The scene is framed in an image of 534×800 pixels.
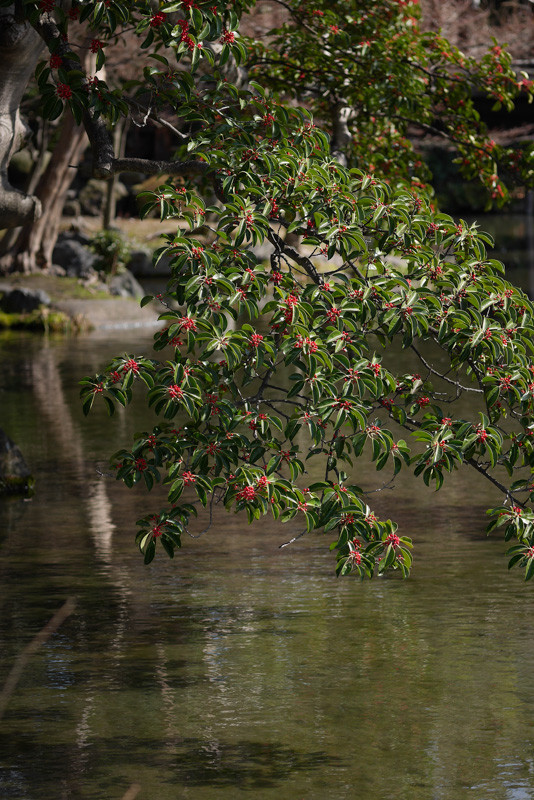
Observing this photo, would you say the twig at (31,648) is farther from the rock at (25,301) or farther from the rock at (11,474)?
the rock at (25,301)

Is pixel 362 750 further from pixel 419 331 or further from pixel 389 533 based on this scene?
pixel 419 331

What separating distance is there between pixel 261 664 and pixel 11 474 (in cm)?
589


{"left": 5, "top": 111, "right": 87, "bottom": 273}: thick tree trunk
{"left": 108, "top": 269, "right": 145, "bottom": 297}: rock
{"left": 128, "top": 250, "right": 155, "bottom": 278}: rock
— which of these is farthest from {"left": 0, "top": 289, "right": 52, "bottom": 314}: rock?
{"left": 128, "top": 250, "right": 155, "bottom": 278}: rock

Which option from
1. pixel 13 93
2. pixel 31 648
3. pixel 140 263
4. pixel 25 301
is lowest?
pixel 140 263

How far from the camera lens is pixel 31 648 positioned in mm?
8414

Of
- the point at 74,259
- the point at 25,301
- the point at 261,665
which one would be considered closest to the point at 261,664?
the point at 261,665

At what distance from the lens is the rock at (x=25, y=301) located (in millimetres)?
29203

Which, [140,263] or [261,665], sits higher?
[261,665]

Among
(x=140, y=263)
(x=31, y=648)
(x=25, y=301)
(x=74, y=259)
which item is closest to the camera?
(x=31, y=648)

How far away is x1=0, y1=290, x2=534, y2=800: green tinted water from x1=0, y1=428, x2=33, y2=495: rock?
534 millimetres

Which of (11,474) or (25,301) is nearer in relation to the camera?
(11,474)

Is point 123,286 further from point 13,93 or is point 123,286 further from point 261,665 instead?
point 261,665

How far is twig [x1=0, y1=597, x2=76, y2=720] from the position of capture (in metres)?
7.62

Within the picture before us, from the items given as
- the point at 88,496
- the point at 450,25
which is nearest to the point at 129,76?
the point at 450,25
